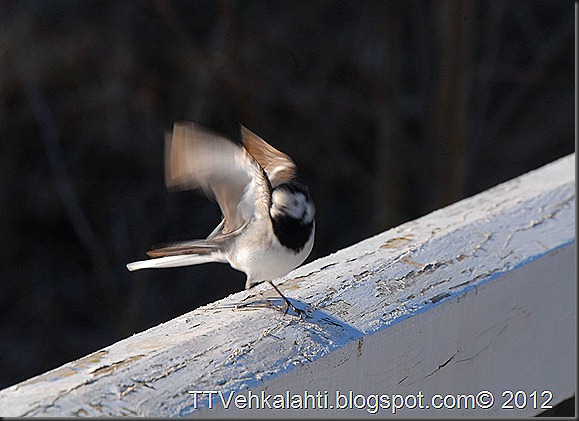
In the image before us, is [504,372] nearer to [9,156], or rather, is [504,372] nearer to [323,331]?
[323,331]

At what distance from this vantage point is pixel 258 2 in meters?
4.58

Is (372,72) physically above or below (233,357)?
above

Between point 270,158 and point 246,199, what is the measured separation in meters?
0.11

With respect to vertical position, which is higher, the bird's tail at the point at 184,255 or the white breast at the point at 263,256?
the bird's tail at the point at 184,255

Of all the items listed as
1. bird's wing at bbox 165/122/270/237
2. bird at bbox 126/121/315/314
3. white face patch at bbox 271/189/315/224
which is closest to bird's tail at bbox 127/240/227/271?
bird at bbox 126/121/315/314

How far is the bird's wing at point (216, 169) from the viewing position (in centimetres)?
146

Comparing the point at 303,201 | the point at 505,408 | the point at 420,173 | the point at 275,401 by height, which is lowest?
the point at 275,401

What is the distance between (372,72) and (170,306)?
1552mm

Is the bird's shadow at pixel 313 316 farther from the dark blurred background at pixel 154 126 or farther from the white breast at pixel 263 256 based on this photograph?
the dark blurred background at pixel 154 126

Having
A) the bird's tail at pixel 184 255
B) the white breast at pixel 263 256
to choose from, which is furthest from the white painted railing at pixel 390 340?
the bird's tail at pixel 184 255

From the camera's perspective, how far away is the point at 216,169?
154 centimetres

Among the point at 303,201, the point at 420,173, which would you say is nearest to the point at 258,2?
the point at 420,173

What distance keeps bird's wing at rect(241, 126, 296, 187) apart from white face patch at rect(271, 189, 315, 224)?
52 millimetres

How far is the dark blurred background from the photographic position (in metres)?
4.16
